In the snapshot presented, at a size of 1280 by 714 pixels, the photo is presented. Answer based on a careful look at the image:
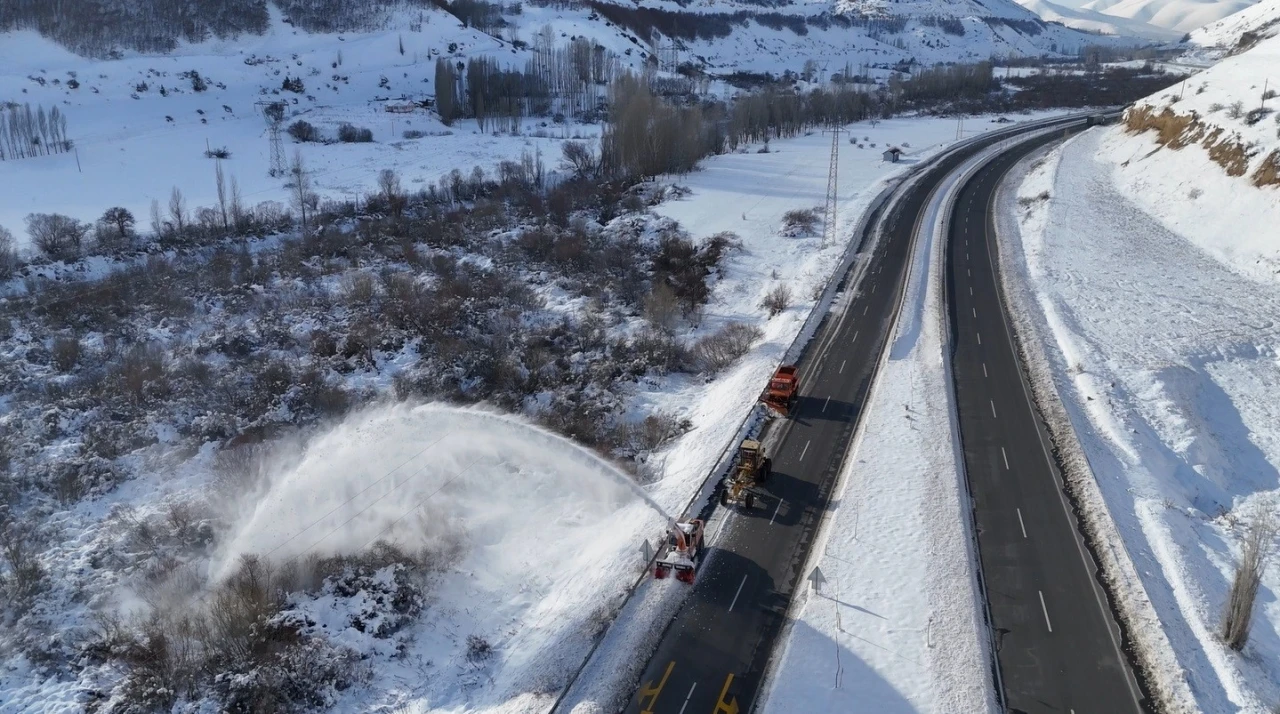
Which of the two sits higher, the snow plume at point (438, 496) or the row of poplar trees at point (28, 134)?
the row of poplar trees at point (28, 134)

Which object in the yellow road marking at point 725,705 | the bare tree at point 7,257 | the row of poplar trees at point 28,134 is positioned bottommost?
the yellow road marking at point 725,705

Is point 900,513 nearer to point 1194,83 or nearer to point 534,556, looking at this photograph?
point 534,556

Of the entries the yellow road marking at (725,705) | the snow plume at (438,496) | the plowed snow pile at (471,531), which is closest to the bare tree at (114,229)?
the plowed snow pile at (471,531)

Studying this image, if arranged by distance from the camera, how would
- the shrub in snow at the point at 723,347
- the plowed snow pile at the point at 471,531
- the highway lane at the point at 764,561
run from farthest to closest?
the shrub in snow at the point at 723,347 < the plowed snow pile at the point at 471,531 < the highway lane at the point at 764,561

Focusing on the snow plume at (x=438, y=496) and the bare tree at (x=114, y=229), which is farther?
the bare tree at (x=114, y=229)

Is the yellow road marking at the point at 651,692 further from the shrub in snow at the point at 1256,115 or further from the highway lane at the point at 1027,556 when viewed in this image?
the shrub in snow at the point at 1256,115

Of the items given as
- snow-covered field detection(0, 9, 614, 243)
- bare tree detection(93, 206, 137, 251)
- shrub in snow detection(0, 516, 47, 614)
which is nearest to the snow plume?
shrub in snow detection(0, 516, 47, 614)

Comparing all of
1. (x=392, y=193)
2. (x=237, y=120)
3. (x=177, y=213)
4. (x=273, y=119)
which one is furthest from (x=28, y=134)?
(x=392, y=193)
